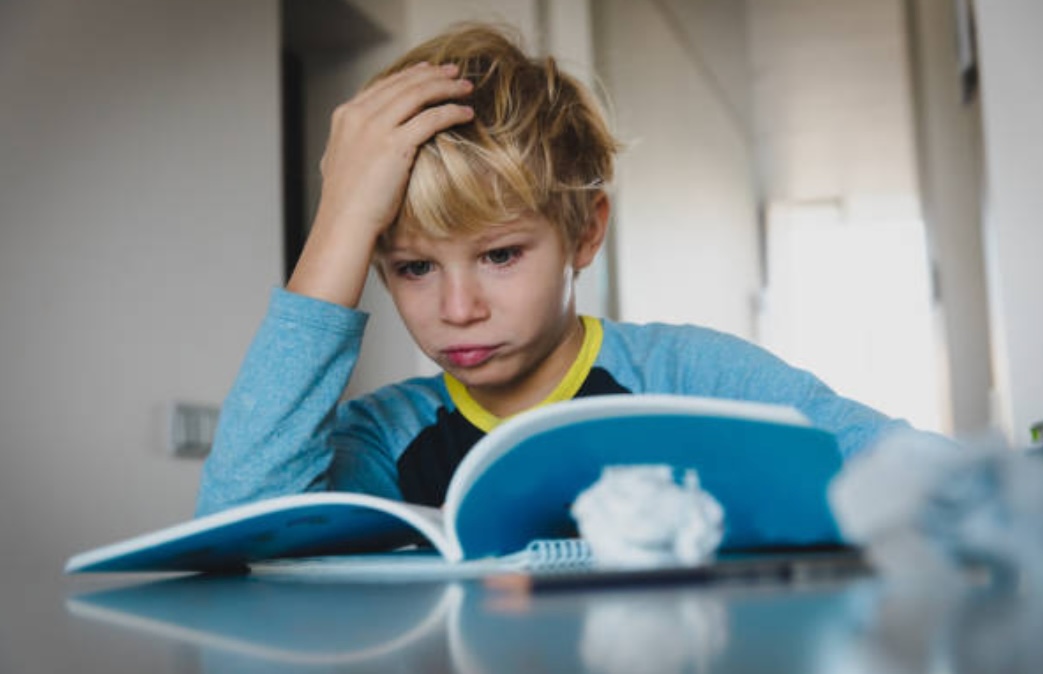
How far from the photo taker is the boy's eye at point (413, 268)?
951 mm

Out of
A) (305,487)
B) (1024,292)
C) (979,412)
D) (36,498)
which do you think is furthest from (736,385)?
(979,412)

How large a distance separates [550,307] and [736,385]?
19 centimetres

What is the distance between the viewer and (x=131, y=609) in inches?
16.0

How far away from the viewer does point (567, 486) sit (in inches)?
18.8

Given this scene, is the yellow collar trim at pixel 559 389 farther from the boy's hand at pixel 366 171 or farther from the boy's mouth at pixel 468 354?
the boy's hand at pixel 366 171

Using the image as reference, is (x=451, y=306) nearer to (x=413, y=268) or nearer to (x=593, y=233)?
(x=413, y=268)

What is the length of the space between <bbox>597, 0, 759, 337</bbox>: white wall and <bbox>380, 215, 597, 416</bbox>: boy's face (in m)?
1.99

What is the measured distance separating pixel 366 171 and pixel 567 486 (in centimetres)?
49

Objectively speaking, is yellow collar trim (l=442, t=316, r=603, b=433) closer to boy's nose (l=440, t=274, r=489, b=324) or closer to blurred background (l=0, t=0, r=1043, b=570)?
boy's nose (l=440, t=274, r=489, b=324)

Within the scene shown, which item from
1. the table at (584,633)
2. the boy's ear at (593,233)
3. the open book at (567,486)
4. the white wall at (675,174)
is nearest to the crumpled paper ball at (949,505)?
the table at (584,633)

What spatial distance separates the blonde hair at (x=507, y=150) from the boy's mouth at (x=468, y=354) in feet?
0.36

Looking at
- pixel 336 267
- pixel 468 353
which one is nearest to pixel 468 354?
pixel 468 353

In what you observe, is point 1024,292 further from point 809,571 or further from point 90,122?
point 90,122

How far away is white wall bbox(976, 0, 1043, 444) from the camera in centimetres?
142
